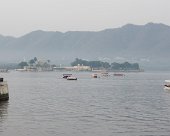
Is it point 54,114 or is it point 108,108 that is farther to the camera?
point 108,108

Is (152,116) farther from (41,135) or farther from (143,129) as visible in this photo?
(41,135)

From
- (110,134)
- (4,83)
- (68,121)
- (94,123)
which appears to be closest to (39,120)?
(68,121)

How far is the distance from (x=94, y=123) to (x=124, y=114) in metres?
11.1

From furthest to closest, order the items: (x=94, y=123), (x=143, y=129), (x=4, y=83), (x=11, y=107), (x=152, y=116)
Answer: (x=4, y=83)
(x=11, y=107)
(x=152, y=116)
(x=94, y=123)
(x=143, y=129)

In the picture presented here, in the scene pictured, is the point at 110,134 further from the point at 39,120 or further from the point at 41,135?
the point at 39,120

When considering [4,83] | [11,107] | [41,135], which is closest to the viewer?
[41,135]

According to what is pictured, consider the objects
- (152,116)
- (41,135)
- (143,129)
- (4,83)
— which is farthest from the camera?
(4,83)

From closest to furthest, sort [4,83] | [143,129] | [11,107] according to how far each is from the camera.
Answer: [143,129]
[11,107]
[4,83]

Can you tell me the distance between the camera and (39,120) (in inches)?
2264

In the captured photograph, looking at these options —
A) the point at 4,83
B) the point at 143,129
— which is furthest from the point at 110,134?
the point at 4,83

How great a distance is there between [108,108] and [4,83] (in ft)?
65.6

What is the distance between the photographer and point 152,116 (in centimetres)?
6334

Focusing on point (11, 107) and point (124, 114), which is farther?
point (11, 107)

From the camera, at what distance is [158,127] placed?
173 feet
